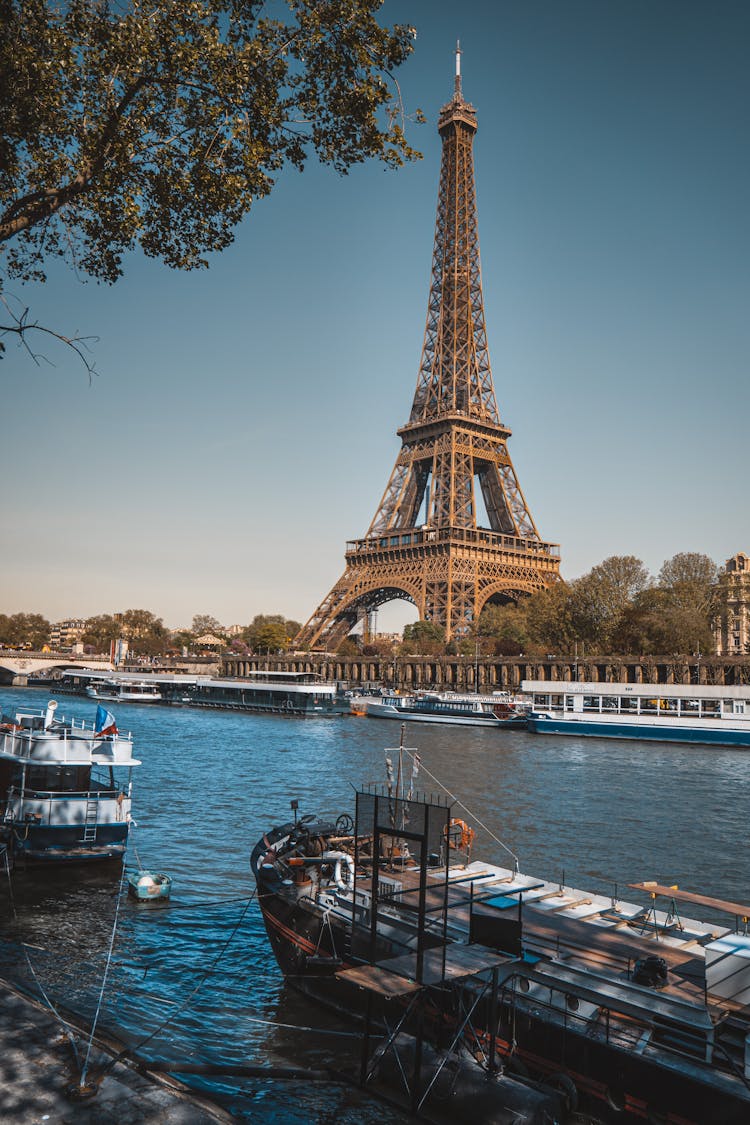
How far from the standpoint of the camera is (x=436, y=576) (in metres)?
117

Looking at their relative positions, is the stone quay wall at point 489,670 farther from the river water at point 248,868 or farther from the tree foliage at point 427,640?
the river water at point 248,868

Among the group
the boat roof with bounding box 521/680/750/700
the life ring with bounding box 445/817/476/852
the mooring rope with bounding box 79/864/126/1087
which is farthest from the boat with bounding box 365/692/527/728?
the life ring with bounding box 445/817/476/852

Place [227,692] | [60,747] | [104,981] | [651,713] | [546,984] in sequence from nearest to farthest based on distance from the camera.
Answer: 1. [546,984]
2. [104,981]
3. [60,747]
4. [651,713]
5. [227,692]

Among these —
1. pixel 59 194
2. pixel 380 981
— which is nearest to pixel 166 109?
pixel 59 194

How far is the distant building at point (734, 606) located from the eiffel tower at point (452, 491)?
80.4ft

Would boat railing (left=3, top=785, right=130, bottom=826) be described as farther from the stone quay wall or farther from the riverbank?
the stone quay wall

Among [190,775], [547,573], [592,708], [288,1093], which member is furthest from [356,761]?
[547,573]

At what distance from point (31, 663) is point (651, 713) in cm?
11250

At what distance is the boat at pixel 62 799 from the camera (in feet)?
82.3

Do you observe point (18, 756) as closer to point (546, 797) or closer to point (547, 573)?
point (546, 797)

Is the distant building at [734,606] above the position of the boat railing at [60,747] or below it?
above

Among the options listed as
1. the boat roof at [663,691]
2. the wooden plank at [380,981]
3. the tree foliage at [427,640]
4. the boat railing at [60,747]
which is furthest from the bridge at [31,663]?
the wooden plank at [380,981]

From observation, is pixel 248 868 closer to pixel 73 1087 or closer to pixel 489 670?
pixel 73 1087

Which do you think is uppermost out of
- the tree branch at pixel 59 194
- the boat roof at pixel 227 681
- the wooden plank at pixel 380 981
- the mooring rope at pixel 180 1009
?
the tree branch at pixel 59 194
